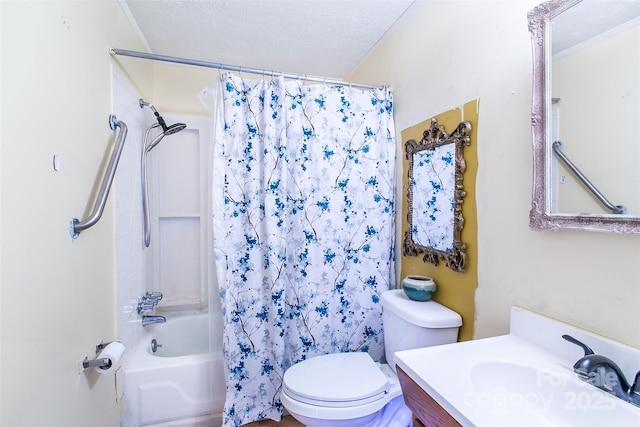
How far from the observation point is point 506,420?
65cm

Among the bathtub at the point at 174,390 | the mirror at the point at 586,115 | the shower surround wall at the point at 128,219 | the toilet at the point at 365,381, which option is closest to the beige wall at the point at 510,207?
the mirror at the point at 586,115

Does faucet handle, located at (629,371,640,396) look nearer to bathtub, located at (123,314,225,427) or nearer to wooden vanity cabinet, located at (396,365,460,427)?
wooden vanity cabinet, located at (396,365,460,427)

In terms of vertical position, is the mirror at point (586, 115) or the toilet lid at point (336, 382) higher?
the mirror at point (586, 115)

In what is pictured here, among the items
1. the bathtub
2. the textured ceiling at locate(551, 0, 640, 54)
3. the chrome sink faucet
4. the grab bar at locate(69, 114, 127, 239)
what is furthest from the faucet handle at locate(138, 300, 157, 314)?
the textured ceiling at locate(551, 0, 640, 54)

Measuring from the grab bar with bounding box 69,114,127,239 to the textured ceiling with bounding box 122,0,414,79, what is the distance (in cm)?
71

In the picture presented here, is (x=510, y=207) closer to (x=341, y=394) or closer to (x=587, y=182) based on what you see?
(x=587, y=182)

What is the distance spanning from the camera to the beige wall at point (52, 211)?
71 cm

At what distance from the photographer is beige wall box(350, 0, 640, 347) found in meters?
0.72

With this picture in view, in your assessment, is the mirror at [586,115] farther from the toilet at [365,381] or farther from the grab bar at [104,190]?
the grab bar at [104,190]

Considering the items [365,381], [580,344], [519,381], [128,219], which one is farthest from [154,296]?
[580,344]

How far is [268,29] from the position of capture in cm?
171

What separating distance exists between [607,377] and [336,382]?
89cm

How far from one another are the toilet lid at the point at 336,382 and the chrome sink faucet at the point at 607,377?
739mm

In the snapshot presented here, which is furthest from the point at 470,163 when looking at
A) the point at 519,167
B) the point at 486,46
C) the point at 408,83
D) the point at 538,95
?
the point at 408,83
